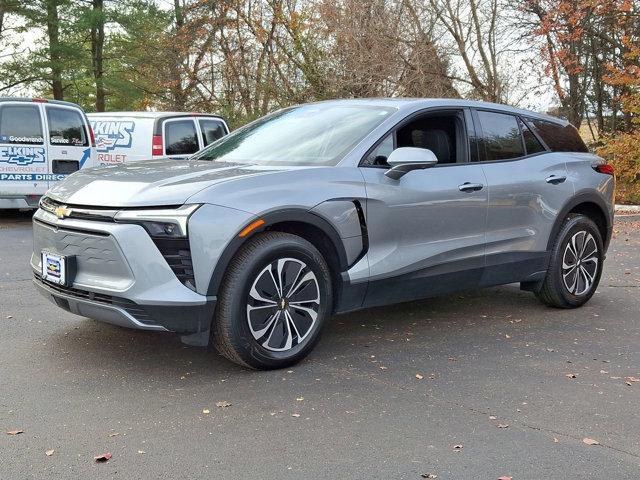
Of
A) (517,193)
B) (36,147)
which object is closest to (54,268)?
(517,193)

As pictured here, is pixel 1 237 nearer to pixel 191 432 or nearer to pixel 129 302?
pixel 129 302

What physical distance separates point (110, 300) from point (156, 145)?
358 inches

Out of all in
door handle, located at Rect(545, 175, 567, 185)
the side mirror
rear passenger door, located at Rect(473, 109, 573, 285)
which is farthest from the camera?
door handle, located at Rect(545, 175, 567, 185)

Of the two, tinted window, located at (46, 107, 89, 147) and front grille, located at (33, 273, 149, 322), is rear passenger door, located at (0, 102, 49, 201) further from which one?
front grille, located at (33, 273, 149, 322)

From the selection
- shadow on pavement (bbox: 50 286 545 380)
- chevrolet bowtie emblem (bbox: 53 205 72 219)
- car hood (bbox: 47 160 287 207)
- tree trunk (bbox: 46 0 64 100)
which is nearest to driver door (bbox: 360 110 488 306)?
shadow on pavement (bbox: 50 286 545 380)

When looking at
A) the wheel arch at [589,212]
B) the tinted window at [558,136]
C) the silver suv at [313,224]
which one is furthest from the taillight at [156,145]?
the wheel arch at [589,212]

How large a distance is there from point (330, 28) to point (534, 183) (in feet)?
50.1

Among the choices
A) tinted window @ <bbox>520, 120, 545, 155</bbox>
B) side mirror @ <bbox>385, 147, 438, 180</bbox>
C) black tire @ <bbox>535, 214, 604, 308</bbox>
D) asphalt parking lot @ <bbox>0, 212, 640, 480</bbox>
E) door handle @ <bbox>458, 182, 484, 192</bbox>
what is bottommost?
asphalt parking lot @ <bbox>0, 212, 640, 480</bbox>

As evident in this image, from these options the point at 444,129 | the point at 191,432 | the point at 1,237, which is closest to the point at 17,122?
the point at 1,237

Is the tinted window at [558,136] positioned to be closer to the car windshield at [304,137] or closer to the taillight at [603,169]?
the taillight at [603,169]

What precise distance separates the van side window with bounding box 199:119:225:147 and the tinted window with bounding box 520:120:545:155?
8.24m

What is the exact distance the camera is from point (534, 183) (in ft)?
19.3

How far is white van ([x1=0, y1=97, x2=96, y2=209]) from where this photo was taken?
11.5 m

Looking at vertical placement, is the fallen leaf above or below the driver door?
below
